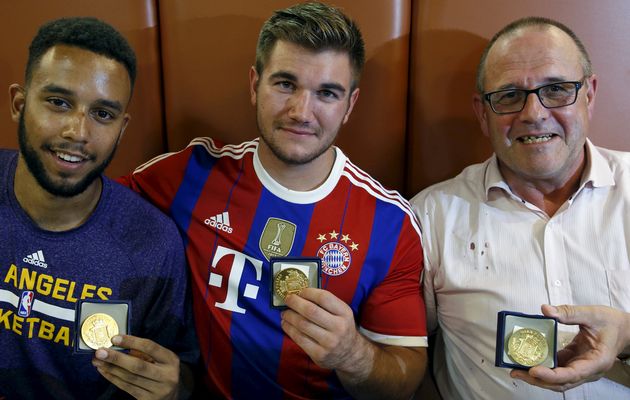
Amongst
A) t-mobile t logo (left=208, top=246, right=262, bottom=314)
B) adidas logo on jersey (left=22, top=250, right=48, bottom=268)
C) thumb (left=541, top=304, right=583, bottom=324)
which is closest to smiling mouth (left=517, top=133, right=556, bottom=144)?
thumb (left=541, top=304, right=583, bottom=324)

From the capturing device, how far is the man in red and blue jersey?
143 centimetres

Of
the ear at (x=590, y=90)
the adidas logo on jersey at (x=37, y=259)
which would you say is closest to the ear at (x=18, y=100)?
the adidas logo on jersey at (x=37, y=259)

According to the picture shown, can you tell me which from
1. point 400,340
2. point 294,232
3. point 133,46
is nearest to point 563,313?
point 400,340

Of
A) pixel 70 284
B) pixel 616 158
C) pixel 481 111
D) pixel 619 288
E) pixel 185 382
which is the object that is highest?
pixel 481 111

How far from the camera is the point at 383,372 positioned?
1.35m

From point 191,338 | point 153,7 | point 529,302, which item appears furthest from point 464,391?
point 153,7

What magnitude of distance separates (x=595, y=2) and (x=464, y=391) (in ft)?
4.19

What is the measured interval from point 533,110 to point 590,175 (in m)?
0.26

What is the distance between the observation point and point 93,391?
137cm

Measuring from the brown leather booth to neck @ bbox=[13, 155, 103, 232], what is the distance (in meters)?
0.54

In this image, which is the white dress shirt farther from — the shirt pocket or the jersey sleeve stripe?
the jersey sleeve stripe

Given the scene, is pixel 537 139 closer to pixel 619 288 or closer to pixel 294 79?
pixel 619 288

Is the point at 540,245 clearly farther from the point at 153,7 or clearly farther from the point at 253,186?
the point at 153,7

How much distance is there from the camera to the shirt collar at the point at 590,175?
151 cm
